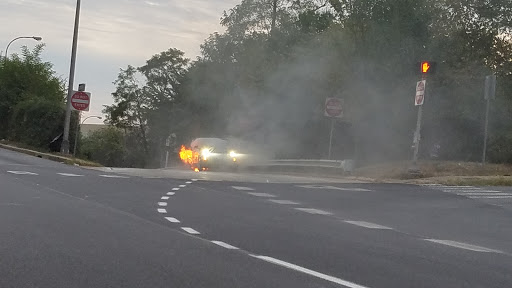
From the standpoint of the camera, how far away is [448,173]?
30031 millimetres

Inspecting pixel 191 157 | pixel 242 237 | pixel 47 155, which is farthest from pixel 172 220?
pixel 191 157

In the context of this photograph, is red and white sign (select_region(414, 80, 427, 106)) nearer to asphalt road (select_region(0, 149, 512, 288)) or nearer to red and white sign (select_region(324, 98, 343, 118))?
red and white sign (select_region(324, 98, 343, 118))

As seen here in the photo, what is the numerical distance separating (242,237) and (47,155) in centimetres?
2769

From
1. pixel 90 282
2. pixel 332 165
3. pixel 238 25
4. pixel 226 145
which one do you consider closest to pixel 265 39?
pixel 238 25

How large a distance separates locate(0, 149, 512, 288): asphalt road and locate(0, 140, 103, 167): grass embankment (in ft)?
42.7

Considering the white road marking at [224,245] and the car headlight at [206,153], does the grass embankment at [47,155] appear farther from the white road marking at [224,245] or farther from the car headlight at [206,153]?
the white road marking at [224,245]

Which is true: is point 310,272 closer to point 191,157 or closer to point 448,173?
point 448,173

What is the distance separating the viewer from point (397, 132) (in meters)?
37.5

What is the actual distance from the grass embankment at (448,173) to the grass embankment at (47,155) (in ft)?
34.1

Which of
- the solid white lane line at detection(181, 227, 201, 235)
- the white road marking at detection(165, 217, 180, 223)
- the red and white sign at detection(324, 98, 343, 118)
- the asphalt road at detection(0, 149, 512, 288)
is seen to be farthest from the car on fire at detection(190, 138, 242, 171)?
the solid white lane line at detection(181, 227, 201, 235)

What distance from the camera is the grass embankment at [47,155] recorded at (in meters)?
35.5

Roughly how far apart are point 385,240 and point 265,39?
131 ft

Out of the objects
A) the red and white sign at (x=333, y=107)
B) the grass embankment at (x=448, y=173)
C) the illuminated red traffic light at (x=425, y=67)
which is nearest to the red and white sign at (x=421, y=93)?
the illuminated red traffic light at (x=425, y=67)

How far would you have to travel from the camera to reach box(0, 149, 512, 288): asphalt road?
28.7ft
